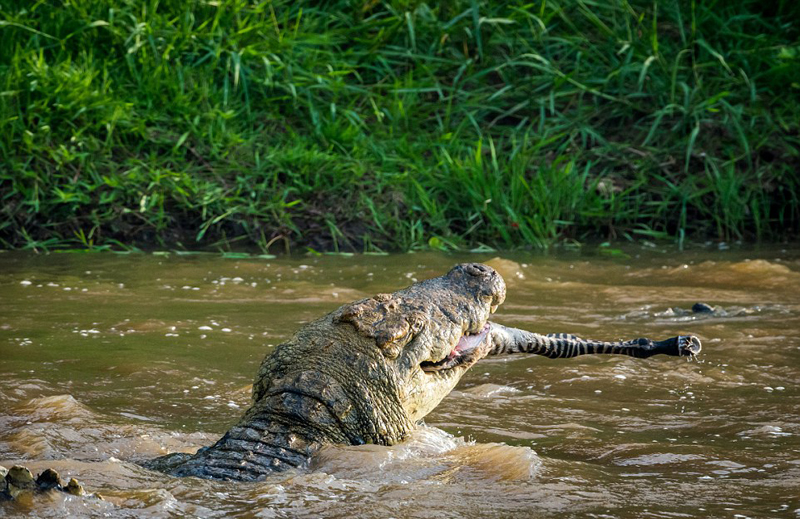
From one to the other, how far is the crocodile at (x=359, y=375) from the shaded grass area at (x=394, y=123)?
4209mm

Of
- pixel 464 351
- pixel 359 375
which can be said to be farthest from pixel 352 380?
pixel 464 351

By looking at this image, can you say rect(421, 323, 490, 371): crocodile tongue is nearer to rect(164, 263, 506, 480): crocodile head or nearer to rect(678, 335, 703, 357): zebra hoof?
rect(164, 263, 506, 480): crocodile head

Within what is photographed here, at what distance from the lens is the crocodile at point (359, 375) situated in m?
3.03

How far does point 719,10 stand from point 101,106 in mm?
5395

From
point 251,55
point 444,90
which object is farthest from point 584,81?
Answer: point 251,55

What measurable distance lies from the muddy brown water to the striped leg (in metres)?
0.29

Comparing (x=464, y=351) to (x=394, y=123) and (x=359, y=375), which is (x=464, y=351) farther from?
(x=394, y=123)

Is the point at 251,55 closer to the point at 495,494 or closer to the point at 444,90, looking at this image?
the point at 444,90

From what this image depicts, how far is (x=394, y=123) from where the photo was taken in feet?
28.6

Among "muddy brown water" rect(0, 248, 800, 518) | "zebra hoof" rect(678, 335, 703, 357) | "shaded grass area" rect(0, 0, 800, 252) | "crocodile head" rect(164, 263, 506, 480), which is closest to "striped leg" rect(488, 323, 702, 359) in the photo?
"zebra hoof" rect(678, 335, 703, 357)

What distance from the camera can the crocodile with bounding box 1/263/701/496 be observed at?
9.93 feet

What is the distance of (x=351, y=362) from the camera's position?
318cm

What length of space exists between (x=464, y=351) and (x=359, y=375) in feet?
1.64

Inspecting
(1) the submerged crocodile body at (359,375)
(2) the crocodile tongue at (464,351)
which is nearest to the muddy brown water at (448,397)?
(1) the submerged crocodile body at (359,375)
